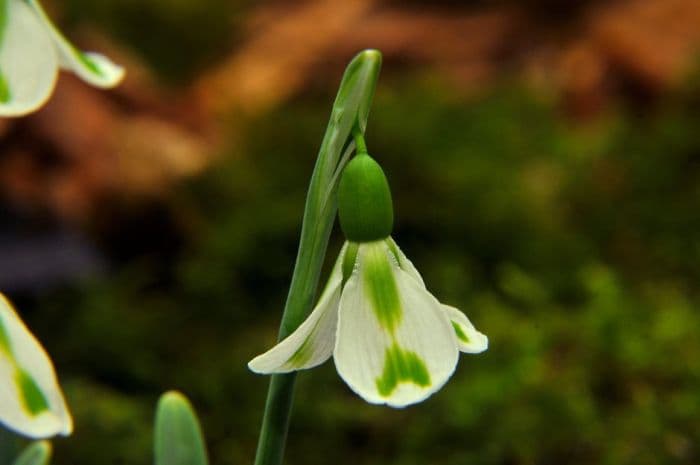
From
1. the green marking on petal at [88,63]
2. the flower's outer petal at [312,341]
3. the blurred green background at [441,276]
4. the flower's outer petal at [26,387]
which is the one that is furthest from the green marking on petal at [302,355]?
the blurred green background at [441,276]

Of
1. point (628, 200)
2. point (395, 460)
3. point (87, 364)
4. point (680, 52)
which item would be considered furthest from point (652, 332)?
point (680, 52)

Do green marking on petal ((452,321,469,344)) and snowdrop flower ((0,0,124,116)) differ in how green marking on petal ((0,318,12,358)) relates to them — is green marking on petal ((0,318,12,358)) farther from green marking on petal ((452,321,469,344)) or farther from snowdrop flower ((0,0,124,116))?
green marking on petal ((452,321,469,344))

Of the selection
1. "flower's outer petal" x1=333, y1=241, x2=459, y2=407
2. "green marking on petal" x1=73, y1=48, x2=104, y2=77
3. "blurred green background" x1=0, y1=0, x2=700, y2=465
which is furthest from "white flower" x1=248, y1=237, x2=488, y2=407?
"blurred green background" x1=0, y1=0, x2=700, y2=465

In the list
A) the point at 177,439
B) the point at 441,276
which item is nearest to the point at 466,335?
the point at 177,439

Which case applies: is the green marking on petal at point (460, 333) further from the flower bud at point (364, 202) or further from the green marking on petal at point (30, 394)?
the green marking on petal at point (30, 394)

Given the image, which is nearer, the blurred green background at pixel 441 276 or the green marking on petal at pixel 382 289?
the green marking on petal at pixel 382 289

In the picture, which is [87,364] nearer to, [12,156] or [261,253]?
[261,253]
